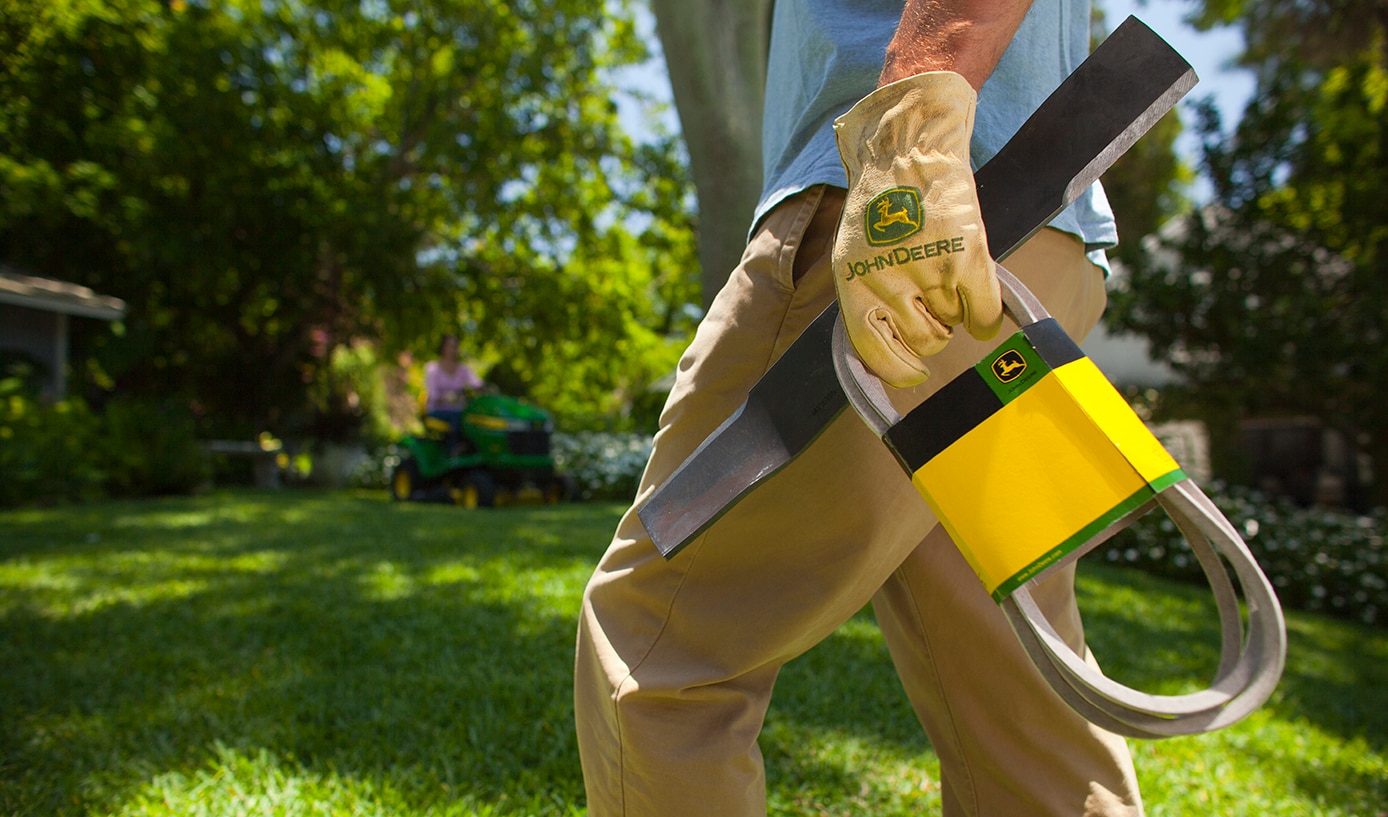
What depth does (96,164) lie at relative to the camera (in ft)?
36.4

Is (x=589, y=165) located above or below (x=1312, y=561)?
above

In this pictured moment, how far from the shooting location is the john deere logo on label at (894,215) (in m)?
0.82

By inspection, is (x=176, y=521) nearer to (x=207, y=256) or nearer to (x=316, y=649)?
(x=316, y=649)

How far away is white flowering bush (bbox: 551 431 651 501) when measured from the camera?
10.3 metres

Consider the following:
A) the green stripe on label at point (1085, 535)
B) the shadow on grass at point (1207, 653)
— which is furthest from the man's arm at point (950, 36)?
the shadow on grass at point (1207, 653)

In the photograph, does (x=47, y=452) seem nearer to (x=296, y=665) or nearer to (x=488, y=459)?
(x=488, y=459)

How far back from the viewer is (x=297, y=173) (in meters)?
11.9

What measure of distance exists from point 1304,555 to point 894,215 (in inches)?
273

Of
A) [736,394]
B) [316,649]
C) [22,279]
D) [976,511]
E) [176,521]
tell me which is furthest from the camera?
[22,279]

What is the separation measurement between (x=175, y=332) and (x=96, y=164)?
115 inches

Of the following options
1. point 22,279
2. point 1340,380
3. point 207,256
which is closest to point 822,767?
point 1340,380

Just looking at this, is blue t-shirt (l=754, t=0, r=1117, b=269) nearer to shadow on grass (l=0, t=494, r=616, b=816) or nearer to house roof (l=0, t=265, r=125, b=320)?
shadow on grass (l=0, t=494, r=616, b=816)

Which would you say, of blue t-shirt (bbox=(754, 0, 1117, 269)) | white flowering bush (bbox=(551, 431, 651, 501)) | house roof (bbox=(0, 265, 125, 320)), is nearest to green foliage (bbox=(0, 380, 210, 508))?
house roof (bbox=(0, 265, 125, 320))

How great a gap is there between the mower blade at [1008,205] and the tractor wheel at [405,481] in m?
8.76
